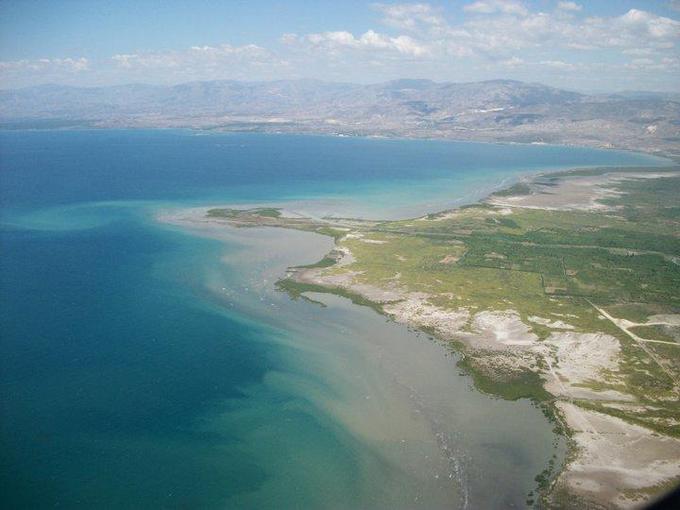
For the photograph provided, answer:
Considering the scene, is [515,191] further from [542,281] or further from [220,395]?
[220,395]

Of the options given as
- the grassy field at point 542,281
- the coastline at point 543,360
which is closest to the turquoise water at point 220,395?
the coastline at point 543,360

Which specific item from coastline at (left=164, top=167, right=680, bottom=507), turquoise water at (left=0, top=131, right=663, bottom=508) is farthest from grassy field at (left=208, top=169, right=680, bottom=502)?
turquoise water at (left=0, top=131, right=663, bottom=508)

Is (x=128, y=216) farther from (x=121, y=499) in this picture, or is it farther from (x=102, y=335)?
(x=121, y=499)

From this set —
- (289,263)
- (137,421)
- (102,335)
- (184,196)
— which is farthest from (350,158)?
(137,421)

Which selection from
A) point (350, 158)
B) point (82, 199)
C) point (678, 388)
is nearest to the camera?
point (678, 388)

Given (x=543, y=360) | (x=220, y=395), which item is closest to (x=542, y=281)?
(x=543, y=360)

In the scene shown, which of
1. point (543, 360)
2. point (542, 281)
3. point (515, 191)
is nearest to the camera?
point (543, 360)

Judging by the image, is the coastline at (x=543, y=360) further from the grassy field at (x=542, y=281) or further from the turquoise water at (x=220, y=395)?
the turquoise water at (x=220, y=395)
